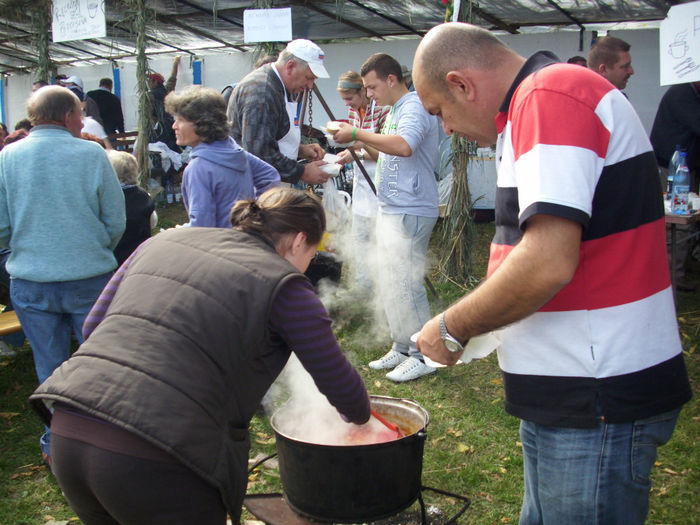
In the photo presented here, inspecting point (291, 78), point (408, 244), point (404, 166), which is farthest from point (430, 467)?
point (291, 78)

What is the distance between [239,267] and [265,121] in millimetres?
2580

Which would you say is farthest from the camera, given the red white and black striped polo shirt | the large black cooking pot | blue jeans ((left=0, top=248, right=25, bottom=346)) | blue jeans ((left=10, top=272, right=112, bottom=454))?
blue jeans ((left=0, top=248, right=25, bottom=346))

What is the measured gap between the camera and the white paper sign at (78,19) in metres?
7.12

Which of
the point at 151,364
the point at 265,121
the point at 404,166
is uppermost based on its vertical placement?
the point at 265,121

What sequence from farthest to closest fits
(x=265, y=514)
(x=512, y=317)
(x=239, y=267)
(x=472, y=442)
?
(x=472, y=442) → (x=265, y=514) → (x=239, y=267) → (x=512, y=317)

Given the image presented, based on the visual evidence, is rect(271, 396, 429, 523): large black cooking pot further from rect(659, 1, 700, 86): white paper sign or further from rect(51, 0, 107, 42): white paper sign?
rect(51, 0, 107, 42): white paper sign

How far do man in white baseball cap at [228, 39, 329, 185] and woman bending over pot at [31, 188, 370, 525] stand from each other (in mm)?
2363

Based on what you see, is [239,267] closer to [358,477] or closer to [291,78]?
[358,477]

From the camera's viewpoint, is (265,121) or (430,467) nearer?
(430,467)

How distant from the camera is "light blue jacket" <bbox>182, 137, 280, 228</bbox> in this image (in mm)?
3461

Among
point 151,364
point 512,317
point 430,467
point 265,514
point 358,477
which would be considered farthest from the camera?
point 430,467

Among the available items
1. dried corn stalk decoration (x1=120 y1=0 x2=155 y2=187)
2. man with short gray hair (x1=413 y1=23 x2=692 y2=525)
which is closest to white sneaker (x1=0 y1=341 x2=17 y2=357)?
dried corn stalk decoration (x1=120 y1=0 x2=155 y2=187)

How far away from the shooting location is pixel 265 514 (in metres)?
2.80

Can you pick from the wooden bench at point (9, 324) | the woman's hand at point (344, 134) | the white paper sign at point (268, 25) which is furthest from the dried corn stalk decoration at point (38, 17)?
the woman's hand at point (344, 134)
